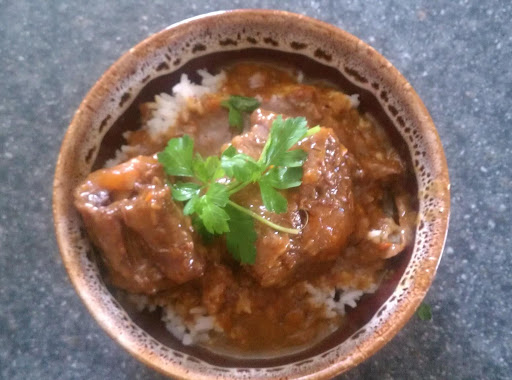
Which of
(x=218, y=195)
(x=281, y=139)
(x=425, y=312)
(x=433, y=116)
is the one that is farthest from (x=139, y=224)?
(x=433, y=116)

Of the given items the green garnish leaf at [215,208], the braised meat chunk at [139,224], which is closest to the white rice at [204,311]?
the braised meat chunk at [139,224]

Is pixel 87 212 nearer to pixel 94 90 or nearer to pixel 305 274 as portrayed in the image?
pixel 94 90

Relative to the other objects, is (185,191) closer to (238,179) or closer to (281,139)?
(238,179)

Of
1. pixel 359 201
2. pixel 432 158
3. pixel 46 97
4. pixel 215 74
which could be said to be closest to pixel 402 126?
pixel 432 158

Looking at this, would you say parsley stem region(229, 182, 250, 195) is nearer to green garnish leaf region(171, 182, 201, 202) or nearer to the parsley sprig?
the parsley sprig

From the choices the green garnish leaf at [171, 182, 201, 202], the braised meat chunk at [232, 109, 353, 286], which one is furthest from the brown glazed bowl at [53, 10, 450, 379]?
the green garnish leaf at [171, 182, 201, 202]
